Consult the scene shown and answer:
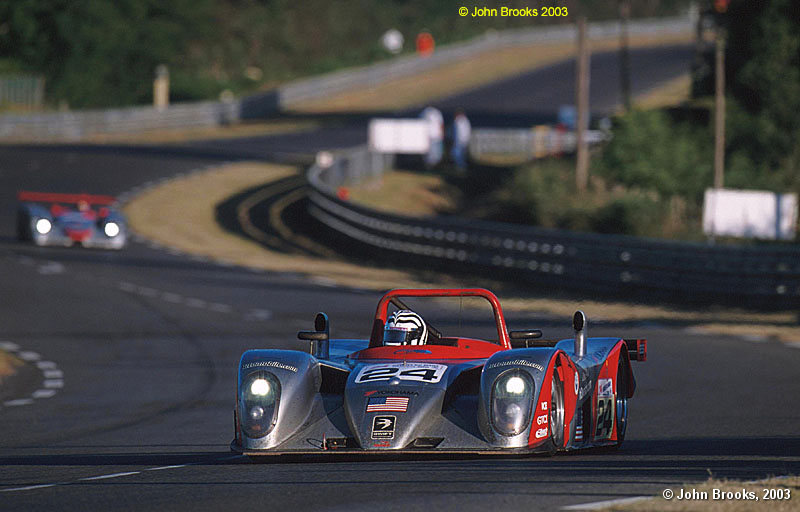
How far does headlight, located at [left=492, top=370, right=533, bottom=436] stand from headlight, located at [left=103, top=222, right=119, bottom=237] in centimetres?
2126

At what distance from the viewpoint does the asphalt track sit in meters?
7.54

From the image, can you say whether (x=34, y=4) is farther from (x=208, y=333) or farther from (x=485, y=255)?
(x=208, y=333)

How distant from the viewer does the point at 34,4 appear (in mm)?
71250

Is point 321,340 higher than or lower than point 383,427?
higher

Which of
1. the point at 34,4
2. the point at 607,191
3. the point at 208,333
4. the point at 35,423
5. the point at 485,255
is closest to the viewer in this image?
the point at 35,423

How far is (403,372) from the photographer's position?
9.11 meters

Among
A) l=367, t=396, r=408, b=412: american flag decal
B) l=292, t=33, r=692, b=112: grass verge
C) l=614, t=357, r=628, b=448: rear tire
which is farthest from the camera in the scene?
l=292, t=33, r=692, b=112: grass verge

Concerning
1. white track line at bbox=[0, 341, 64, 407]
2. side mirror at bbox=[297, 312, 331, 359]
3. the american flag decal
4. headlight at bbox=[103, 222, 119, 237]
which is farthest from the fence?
the american flag decal

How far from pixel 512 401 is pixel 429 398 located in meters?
0.54

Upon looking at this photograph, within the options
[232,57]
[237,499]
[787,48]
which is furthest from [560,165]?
[232,57]

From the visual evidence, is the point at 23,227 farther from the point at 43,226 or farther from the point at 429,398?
the point at 429,398

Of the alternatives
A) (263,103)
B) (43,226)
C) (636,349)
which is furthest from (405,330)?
(263,103)

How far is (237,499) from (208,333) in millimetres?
11978
